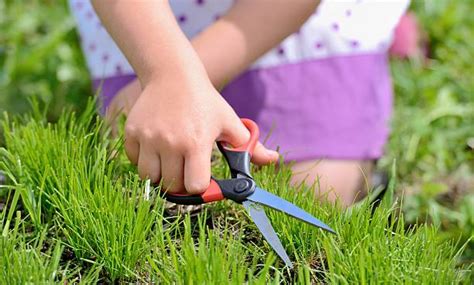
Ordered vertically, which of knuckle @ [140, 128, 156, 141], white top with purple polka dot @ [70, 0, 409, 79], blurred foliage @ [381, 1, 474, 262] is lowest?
A: blurred foliage @ [381, 1, 474, 262]

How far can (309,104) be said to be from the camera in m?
2.01

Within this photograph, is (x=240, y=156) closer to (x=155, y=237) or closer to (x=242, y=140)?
(x=242, y=140)

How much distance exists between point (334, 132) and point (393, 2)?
12.4 inches

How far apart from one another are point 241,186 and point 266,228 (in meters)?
0.08

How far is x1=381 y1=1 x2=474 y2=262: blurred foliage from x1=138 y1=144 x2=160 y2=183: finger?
0.75 metres

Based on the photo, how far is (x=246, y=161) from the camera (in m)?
1.23

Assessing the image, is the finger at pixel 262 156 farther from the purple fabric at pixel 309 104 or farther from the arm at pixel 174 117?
the purple fabric at pixel 309 104

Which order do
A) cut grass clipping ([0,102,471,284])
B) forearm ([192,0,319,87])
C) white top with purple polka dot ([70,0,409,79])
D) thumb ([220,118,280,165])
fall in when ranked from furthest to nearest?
white top with purple polka dot ([70,0,409,79]) < forearm ([192,0,319,87]) < thumb ([220,118,280,165]) < cut grass clipping ([0,102,471,284])

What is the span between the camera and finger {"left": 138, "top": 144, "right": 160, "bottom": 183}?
1221 mm

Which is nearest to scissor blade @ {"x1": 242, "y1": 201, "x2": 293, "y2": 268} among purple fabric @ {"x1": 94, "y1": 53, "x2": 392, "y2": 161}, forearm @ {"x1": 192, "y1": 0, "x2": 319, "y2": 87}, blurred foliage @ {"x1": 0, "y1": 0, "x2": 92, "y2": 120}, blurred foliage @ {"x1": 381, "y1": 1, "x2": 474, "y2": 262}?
forearm @ {"x1": 192, "y1": 0, "x2": 319, "y2": 87}

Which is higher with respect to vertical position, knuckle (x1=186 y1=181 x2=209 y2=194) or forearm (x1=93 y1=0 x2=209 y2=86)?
forearm (x1=93 y1=0 x2=209 y2=86)

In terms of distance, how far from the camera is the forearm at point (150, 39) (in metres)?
1.27

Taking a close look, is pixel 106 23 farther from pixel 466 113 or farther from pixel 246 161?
pixel 466 113

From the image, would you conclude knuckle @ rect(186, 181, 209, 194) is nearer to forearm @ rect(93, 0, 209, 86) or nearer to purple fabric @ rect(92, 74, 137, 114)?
forearm @ rect(93, 0, 209, 86)
